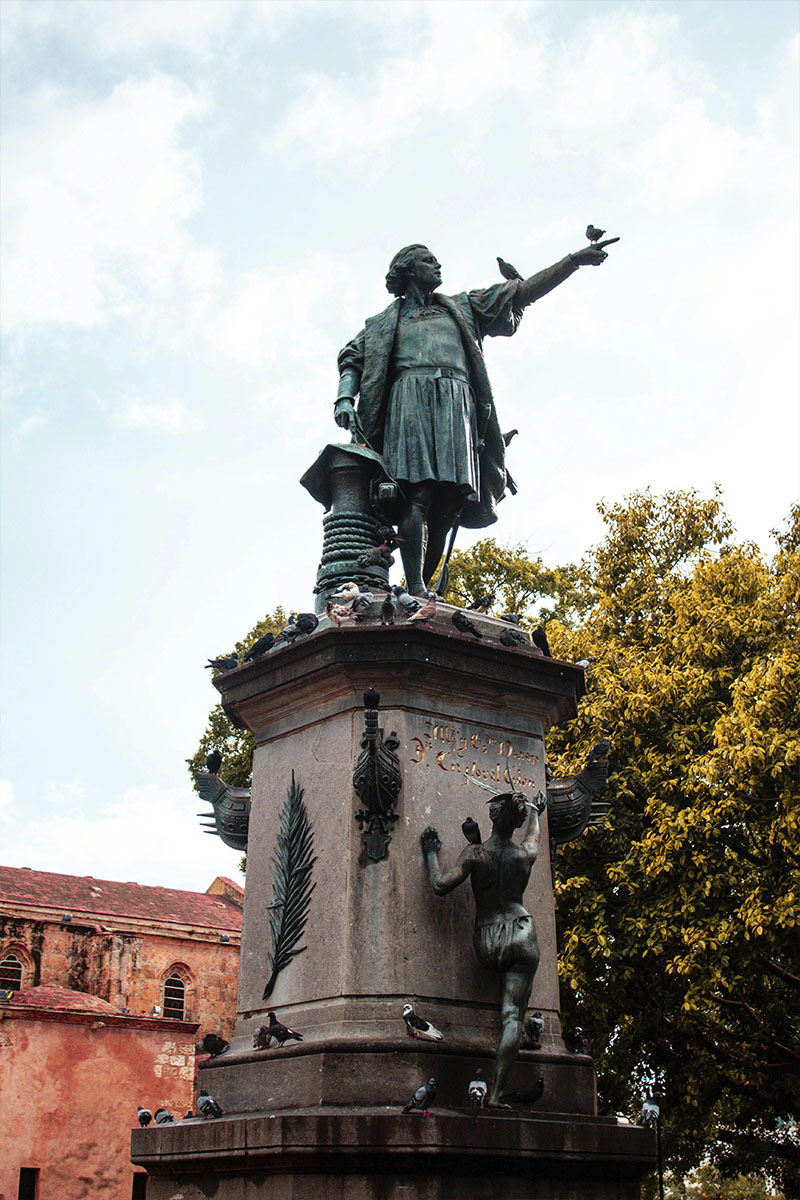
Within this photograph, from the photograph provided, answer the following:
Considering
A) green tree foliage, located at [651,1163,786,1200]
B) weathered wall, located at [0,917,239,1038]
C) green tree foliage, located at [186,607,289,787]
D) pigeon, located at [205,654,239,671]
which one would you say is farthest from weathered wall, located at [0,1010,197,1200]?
pigeon, located at [205,654,239,671]

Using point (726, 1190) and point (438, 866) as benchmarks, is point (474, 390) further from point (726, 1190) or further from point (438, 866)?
point (726, 1190)

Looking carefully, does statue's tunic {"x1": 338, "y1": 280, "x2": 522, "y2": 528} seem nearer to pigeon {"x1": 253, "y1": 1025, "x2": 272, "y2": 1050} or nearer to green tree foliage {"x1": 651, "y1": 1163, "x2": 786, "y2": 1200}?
pigeon {"x1": 253, "y1": 1025, "x2": 272, "y2": 1050}

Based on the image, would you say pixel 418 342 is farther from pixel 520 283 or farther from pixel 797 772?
pixel 797 772

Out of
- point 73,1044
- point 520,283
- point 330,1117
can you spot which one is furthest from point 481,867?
point 73,1044

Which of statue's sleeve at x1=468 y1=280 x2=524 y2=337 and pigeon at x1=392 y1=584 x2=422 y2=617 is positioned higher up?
statue's sleeve at x1=468 y1=280 x2=524 y2=337

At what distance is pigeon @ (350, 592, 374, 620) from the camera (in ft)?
20.2

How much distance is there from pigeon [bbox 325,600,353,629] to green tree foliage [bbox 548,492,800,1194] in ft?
28.5

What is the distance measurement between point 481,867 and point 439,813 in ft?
1.24

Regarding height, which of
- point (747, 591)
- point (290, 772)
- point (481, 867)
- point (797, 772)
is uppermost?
point (747, 591)

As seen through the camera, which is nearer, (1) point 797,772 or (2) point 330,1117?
(2) point 330,1117

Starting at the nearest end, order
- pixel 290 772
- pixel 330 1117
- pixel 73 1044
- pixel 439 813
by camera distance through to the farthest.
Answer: pixel 330 1117 → pixel 439 813 → pixel 290 772 → pixel 73 1044

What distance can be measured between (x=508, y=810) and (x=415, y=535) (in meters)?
2.12

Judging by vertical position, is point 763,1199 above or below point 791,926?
below

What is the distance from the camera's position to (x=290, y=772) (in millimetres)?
6199
